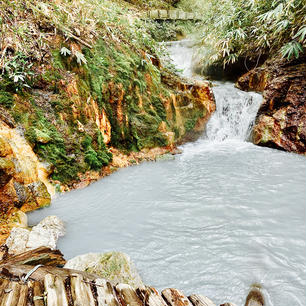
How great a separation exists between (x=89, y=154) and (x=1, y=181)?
1.60 metres

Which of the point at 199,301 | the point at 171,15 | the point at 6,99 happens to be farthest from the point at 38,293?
the point at 171,15

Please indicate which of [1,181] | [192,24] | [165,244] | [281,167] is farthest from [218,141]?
[192,24]

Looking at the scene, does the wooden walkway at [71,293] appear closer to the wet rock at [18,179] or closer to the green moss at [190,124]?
the wet rock at [18,179]

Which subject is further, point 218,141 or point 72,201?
point 218,141

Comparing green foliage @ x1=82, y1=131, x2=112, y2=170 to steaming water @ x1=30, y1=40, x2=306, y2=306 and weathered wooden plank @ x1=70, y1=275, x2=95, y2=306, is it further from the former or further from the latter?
weathered wooden plank @ x1=70, y1=275, x2=95, y2=306

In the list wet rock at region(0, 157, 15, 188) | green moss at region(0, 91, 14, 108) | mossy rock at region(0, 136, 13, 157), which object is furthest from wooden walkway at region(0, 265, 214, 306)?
green moss at region(0, 91, 14, 108)

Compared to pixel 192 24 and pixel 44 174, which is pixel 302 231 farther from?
pixel 192 24

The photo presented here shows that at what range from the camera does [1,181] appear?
8.71 ft

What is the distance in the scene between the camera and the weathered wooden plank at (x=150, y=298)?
4.03 ft

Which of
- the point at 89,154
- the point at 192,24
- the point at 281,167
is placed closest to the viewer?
the point at 89,154

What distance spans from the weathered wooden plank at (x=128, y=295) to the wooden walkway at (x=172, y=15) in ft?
48.2

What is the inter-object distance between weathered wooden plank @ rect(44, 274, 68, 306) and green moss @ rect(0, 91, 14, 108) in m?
3.16

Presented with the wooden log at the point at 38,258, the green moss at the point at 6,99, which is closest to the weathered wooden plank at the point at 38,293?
the wooden log at the point at 38,258

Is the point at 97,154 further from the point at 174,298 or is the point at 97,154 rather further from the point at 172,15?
the point at 172,15
